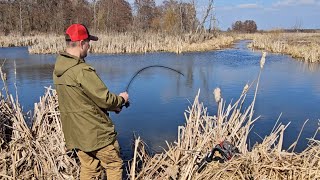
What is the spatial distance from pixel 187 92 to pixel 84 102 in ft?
19.0

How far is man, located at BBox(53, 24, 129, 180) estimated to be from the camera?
240cm

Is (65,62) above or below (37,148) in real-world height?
above

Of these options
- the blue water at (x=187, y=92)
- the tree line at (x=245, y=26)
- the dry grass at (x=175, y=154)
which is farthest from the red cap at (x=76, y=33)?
the tree line at (x=245, y=26)

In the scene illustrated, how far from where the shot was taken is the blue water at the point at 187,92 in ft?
18.4

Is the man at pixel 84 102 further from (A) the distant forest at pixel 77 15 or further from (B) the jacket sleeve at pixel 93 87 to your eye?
(A) the distant forest at pixel 77 15

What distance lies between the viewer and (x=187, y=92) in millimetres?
8164

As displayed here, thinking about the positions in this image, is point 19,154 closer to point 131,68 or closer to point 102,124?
point 102,124

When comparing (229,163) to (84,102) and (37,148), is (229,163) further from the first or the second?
(37,148)

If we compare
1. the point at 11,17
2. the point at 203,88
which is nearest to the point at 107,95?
the point at 203,88

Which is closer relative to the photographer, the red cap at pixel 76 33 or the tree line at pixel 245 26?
the red cap at pixel 76 33

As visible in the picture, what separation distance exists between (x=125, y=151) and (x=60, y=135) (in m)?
1.42

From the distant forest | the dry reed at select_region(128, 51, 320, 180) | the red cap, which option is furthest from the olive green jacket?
the distant forest

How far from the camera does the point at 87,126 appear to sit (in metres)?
2.48

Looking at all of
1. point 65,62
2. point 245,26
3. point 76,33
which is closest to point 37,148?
point 65,62
